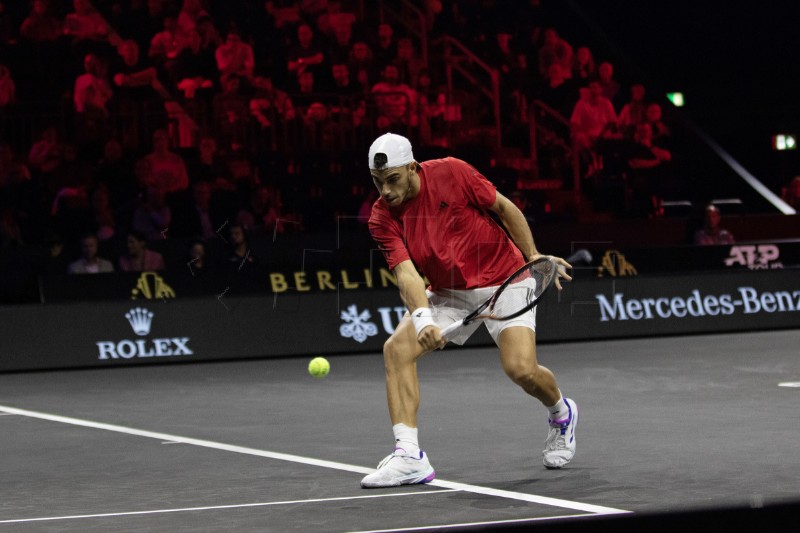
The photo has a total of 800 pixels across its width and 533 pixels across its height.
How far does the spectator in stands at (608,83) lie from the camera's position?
22422 mm

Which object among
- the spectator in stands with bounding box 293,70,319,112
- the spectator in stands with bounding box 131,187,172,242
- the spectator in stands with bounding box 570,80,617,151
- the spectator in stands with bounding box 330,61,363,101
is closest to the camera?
the spectator in stands with bounding box 131,187,172,242

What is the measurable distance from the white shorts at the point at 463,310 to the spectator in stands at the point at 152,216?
9.69 metres

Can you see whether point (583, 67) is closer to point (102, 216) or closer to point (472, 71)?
point (472, 71)

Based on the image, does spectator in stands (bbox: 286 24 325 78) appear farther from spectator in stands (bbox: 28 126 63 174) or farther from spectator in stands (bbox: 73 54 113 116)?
spectator in stands (bbox: 28 126 63 174)

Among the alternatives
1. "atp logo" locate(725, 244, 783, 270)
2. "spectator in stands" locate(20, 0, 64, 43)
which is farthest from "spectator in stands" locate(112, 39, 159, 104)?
"atp logo" locate(725, 244, 783, 270)

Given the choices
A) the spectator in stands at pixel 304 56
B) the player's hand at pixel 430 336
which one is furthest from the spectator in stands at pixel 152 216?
the player's hand at pixel 430 336

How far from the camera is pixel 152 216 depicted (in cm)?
1730

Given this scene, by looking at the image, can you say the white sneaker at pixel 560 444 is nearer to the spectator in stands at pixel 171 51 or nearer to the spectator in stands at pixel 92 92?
the spectator in stands at pixel 92 92

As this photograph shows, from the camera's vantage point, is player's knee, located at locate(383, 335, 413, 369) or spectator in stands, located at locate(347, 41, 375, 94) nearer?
player's knee, located at locate(383, 335, 413, 369)

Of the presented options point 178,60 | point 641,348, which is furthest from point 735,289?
point 178,60

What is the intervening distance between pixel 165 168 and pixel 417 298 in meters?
11.3

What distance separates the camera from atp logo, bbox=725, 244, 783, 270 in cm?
1806

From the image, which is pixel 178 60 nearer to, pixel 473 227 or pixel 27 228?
pixel 27 228

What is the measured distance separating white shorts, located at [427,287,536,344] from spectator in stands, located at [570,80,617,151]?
13922 mm
